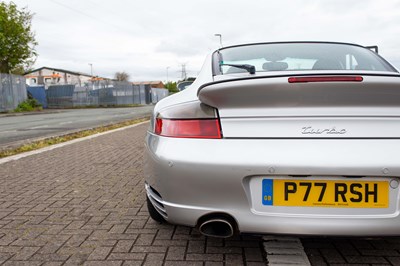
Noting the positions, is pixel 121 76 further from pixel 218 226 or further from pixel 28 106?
pixel 218 226

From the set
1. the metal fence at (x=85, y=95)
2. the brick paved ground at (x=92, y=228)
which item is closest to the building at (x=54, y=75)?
the metal fence at (x=85, y=95)

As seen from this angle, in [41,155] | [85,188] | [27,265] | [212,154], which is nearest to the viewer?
[212,154]

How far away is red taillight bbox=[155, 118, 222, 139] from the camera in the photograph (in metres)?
2.05

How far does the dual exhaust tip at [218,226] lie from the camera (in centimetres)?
199

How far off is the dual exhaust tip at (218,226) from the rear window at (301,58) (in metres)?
1.14

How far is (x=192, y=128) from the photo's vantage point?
2109 mm

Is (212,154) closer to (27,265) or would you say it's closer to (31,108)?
(27,265)

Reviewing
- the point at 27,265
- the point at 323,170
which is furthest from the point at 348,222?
the point at 27,265

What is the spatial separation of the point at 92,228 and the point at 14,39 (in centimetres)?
3216

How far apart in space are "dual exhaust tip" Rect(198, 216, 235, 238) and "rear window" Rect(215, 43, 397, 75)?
1138 millimetres

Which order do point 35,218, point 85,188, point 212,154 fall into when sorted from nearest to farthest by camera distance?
point 212,154, point 35,218, point 85,188

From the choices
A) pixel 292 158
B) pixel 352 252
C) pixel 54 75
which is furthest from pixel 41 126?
pixel 54 75

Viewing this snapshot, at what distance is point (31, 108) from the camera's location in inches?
1111

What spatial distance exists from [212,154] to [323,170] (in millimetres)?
570
